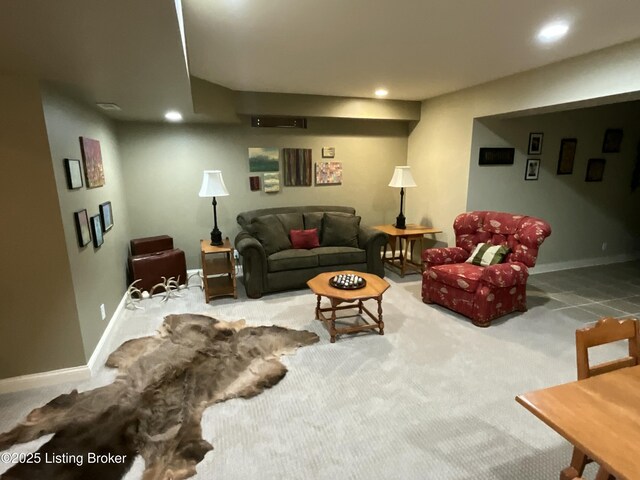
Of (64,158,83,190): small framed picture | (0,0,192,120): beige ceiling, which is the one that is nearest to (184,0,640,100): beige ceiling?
(0,0,192,120): beige ceiling

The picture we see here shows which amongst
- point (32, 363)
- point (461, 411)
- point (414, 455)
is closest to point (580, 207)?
point (461, 411)

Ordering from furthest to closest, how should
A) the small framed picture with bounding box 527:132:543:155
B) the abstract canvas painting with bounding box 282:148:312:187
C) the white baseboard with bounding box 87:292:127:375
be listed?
the abstract canvas painting with bounding box 282:148:312:187 → the small framed picture with bounding box 527:132:543:155 → the white baseboard with bounding box 87:292:127:375

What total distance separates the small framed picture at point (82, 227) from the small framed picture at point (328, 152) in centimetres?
322

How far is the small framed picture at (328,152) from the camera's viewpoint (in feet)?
16.6

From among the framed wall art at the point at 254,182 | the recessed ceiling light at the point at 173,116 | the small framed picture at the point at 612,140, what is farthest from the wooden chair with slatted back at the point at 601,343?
the small framed picture at the point at 612,140

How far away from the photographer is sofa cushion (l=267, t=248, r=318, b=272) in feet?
13.1

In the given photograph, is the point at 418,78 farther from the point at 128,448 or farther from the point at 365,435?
the point at 128,448

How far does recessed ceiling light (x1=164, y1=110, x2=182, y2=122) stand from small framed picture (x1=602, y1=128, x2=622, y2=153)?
5714 mm

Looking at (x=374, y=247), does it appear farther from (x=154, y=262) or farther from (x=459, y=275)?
(x=154, y=262)

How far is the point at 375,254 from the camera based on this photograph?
4359 mm

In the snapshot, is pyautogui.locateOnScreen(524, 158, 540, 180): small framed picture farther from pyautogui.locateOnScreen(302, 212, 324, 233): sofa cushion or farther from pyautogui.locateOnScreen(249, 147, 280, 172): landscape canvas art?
pyautogui.locateOnScreen(249, 147, 280, 172): landscape canvas art

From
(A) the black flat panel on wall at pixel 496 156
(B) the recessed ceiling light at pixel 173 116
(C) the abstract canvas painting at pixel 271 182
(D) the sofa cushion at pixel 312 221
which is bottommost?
(D) the sofa cushion at pixel 312 221

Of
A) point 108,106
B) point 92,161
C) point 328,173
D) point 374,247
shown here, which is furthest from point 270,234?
point 108,106

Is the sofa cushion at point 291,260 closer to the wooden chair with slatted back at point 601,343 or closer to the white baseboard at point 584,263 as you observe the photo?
the wooden chair with slatted back at point 601,343
